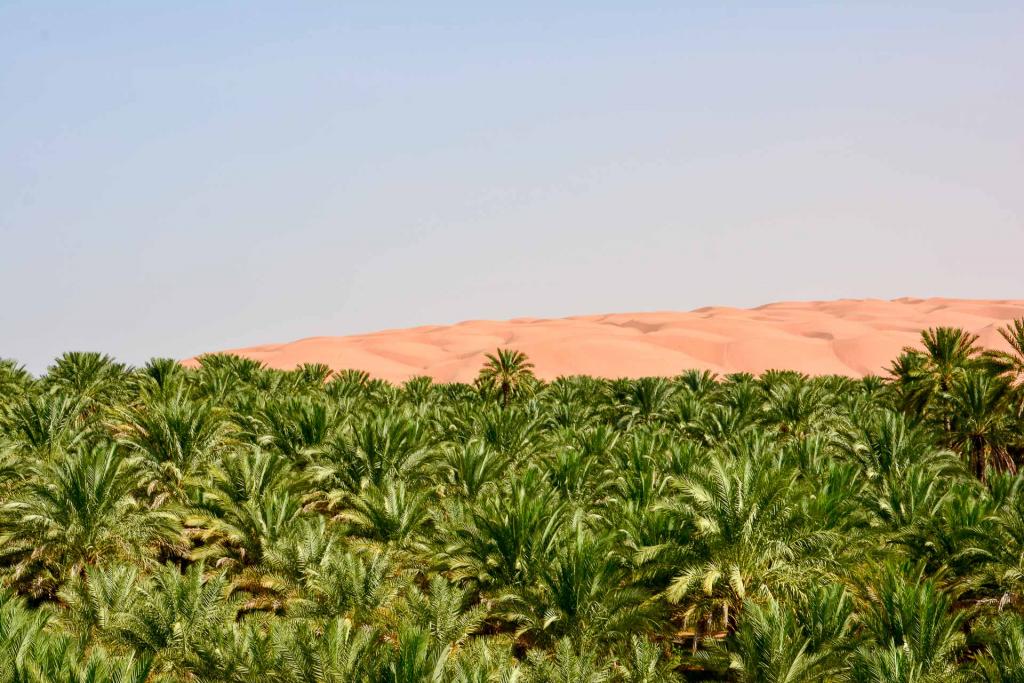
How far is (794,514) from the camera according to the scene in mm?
20234

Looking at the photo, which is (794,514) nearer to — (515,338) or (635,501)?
(635,501)

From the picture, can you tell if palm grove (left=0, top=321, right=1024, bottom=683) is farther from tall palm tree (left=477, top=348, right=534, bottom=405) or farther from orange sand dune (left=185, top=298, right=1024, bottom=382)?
orange sand dune (left=185, top=298, right=1024, bottom=382)

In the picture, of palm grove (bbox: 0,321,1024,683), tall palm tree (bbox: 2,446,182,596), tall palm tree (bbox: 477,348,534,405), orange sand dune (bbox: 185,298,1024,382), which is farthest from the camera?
orange sand dune (bbox: 185,298,1024,382)

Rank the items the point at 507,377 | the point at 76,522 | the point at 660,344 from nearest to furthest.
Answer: the point at 76,522 → the point at 507,377 → the point at 660,344

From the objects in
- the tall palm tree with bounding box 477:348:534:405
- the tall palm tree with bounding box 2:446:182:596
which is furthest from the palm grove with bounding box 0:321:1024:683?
the tall palm tree with bounding box 477:348:534:405

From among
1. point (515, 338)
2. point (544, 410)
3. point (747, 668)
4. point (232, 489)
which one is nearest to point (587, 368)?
point (515, 338)

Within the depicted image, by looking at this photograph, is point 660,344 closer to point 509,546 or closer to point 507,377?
point 507,377

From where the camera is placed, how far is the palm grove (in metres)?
16.8

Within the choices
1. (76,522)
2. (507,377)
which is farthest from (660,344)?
(76,522)

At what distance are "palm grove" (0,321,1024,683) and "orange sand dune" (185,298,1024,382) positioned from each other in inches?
2450

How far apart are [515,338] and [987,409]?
8612 cm

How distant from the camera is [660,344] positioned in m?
106

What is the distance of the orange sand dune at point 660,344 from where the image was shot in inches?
3848

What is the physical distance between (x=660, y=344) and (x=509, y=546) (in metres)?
87.0
